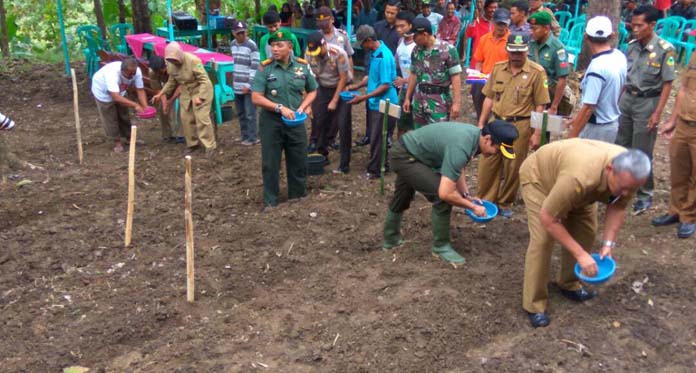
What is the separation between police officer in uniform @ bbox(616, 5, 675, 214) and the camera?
17.2 feet

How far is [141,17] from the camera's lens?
1165 centimetres

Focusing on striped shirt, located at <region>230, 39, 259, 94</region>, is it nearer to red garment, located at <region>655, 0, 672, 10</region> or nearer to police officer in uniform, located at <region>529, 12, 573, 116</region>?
police officer in uniform, located at <region>529, 12, 573, 116</region>

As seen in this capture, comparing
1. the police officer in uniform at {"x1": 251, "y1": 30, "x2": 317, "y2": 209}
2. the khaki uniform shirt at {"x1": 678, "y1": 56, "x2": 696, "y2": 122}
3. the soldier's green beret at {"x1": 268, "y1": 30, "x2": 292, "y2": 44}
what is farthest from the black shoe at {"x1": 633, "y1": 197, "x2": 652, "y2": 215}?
the soldier's green beret at {"x1": 268, "y1": 30, "x2": 292, "y2": 44}

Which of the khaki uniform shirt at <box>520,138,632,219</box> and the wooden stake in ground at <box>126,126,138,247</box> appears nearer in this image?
the khaki uniform shirt at <box>520,138,632,219</box>

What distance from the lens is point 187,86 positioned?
25.1 ft

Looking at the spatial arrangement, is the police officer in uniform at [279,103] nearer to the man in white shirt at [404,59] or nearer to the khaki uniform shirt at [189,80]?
the man in white shirt at [404,59]

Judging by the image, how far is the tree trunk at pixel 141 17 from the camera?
456 inches

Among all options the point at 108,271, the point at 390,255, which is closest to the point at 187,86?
the point at 108,271

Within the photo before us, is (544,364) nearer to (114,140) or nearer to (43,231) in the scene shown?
(43,231)

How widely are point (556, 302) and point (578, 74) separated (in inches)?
258

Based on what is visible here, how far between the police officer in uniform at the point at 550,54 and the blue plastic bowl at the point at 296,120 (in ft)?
7.30

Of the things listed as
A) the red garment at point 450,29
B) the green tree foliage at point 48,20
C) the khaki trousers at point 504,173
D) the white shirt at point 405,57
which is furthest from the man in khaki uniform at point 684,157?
the green tree foliage at point 48,20

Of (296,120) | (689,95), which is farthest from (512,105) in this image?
(296,120)

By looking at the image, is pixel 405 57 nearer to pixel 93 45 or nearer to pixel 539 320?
pixel 539 320
